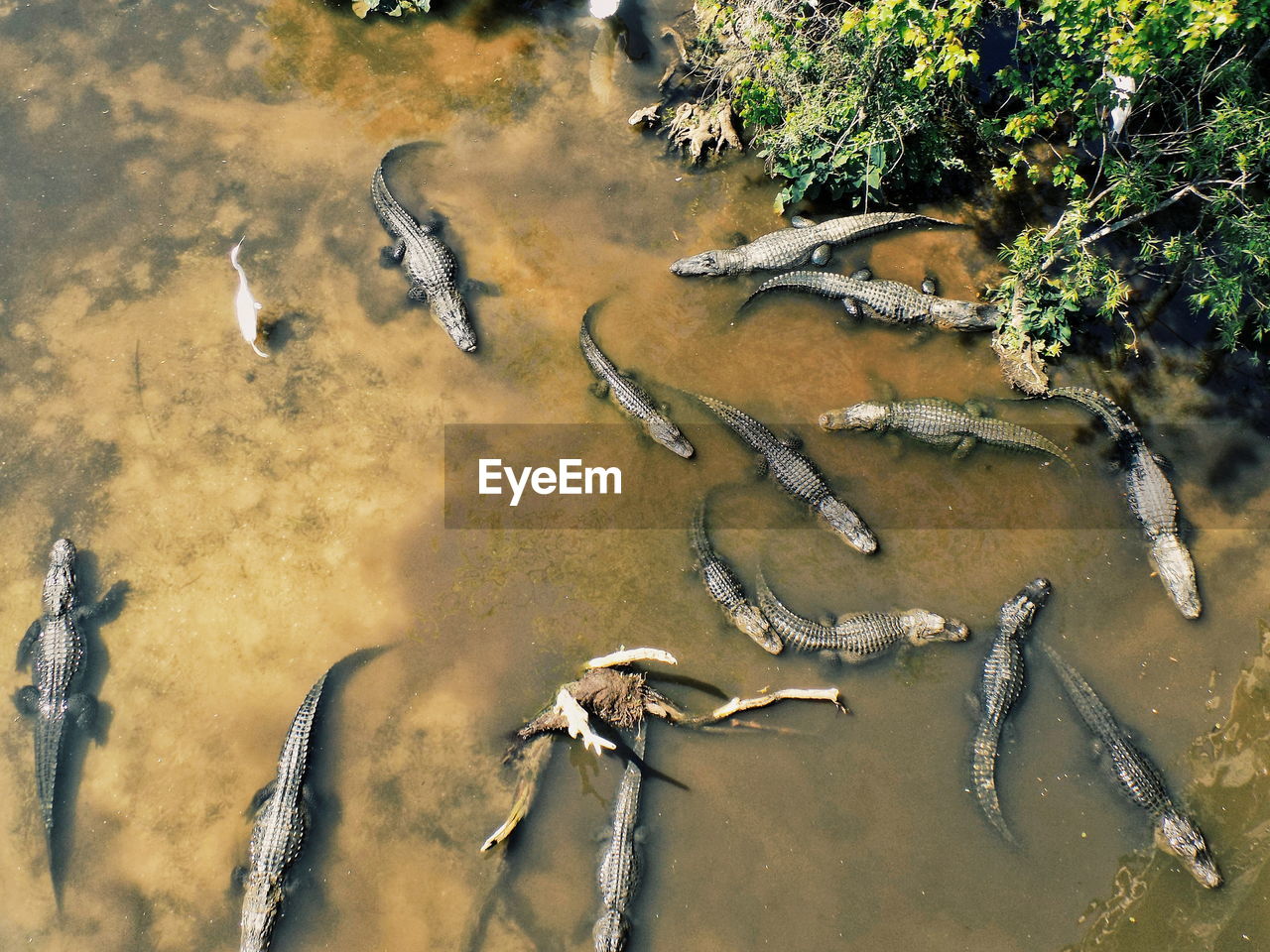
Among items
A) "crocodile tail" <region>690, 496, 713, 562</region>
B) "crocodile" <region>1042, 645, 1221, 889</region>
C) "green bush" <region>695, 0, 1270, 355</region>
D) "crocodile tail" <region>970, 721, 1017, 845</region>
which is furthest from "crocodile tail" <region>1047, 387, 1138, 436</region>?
"crocodile tail" <region>690, 496, 713, 562</region>

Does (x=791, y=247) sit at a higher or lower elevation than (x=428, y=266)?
higher

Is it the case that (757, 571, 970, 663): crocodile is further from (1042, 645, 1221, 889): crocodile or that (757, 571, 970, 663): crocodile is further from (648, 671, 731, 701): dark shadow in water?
(1042, 645, 1221, 889): crocodile

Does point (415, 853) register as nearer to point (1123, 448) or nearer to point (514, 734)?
point (514, 734)

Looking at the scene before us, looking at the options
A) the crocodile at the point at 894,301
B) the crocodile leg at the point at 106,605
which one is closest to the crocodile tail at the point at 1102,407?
the crocodile at the point at 894,301

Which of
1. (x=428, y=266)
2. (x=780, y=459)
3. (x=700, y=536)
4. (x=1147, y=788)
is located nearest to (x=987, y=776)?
(x=1147, y=788)

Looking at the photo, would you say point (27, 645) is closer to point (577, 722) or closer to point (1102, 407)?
point (577, 722)

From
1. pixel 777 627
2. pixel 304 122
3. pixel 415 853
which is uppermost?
pixel 304 122

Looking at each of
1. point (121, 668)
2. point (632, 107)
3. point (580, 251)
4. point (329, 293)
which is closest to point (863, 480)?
point (580, 251)
